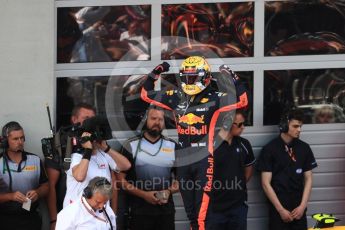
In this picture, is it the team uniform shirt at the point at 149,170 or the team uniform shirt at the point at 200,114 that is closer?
the team uniform shirt at the point at 200,114

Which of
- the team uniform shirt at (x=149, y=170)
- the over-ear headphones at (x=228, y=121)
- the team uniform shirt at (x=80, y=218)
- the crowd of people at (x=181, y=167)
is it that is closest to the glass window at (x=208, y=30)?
the crowd of people at (x=181, y=167)

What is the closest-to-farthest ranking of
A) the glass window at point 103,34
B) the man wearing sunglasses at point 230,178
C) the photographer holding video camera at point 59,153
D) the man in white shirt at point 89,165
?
the man in white shirt at point 89,165, the photographer holding video camera at point 59,153, the man wearing sunglasses at point 230,178, the glass window at point 103,34

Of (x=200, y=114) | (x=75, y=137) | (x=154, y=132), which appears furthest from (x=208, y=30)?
(x=75, y=137)

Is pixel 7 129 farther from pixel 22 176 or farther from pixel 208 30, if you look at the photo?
pixel 208 30

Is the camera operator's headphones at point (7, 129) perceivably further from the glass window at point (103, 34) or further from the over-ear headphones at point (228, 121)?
the over-ear headphones at point (228, 121)

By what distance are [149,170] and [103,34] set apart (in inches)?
74.0

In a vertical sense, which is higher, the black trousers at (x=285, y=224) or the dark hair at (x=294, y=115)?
the dark hair at (x=294, y=115)

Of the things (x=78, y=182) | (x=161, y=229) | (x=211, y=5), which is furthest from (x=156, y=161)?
(x=211, y=5)

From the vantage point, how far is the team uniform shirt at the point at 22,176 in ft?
29.1

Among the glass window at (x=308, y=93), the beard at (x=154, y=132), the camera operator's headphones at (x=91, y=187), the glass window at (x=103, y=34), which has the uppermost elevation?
the glass window at (x=103, y=34)

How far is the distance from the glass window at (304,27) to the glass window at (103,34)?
1573 mm

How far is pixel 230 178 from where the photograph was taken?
899cm

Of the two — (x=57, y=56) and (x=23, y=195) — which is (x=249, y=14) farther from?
(x=23, y=195)

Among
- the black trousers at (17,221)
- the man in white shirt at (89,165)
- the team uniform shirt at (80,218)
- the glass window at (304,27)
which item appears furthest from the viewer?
the glass window at (304,27)
